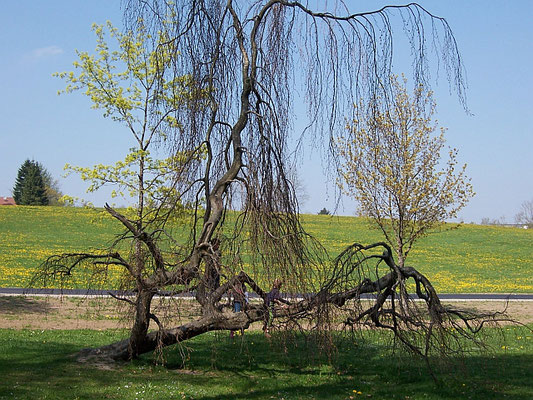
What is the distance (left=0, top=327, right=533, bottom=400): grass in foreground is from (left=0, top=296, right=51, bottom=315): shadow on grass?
404 cm

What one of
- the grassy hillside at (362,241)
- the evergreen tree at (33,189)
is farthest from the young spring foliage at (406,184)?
the evergreen tree at (33,189)

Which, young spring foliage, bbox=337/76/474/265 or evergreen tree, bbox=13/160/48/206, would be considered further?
evergreen tree, bbox=13/160/48/206

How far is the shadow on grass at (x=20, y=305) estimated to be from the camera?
16781 millimetres

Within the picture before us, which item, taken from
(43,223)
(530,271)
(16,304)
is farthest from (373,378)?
(43,223)

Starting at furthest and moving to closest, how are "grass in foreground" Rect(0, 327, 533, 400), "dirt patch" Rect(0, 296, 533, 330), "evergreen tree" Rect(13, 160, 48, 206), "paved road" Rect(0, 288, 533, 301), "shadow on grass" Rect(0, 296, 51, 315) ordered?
1. "evergreen tree" Rect(13, 160, 48, 206)
2. "paved road" Rect(0, 288, 533, 301)
3. "shadow on grass" Rect(0, 296, 51, 315)
4. "dirt patch" Rect(0, 296, 533, 330)
5. "grass in foreground" Rect(0, 327, 533, 400)

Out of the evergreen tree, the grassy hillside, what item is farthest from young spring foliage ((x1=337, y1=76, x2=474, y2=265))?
the evergreen tree

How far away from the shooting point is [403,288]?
8281mm

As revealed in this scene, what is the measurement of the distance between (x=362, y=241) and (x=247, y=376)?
37619 mm

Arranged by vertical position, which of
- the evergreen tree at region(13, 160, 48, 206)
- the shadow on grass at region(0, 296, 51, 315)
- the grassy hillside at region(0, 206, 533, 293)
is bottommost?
the shadow on grass at region(0, 296, 51, 315)

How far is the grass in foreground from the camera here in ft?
28.7

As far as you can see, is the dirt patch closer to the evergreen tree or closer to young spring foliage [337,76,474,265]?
young spring foliage [337,76,474,265]

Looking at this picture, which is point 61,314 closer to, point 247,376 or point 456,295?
point 247,376

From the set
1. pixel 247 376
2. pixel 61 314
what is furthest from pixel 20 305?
pixel 247 376

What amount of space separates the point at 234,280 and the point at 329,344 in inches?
59.2
